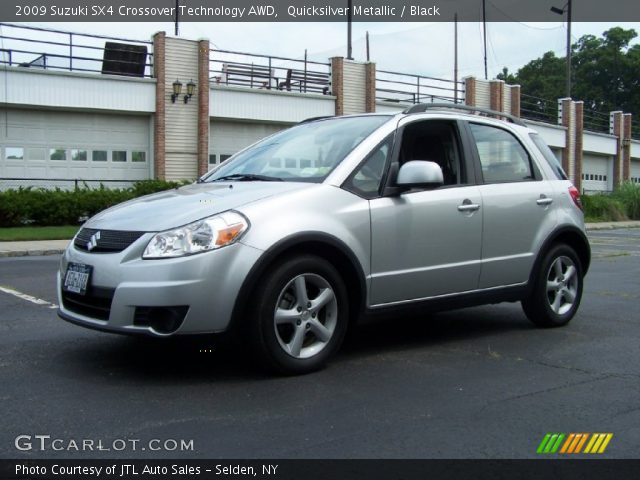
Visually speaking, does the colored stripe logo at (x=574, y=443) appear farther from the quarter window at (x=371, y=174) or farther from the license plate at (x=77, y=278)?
the license plate at (x=77, y=278)

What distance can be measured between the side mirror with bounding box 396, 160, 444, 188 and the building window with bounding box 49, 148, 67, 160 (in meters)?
24.9

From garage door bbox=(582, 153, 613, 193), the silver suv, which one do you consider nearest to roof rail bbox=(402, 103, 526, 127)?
the silver suv

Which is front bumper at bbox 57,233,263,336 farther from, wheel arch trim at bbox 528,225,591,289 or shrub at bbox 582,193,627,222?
shrub at bbox 582,193,627,222

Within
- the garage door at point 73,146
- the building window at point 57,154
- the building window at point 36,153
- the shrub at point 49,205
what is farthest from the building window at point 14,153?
the shrub at point 49,205

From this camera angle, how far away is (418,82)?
38781mm

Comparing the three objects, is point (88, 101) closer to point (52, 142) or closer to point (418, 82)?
point (52, 142)

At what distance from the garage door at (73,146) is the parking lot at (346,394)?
73.0 feet

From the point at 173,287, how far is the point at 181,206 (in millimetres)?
656

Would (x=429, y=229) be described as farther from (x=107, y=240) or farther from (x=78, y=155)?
(x=78, y=155)

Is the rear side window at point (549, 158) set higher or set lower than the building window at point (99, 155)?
lower

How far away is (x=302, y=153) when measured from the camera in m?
5.85

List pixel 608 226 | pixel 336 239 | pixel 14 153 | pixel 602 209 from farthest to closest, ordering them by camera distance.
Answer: pixel 602 209, pixel 608 226, pixel 14 153, pixel 336 239

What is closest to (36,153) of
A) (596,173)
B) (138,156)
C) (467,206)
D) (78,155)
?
(78,155)

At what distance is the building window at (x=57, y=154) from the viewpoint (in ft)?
91.9
